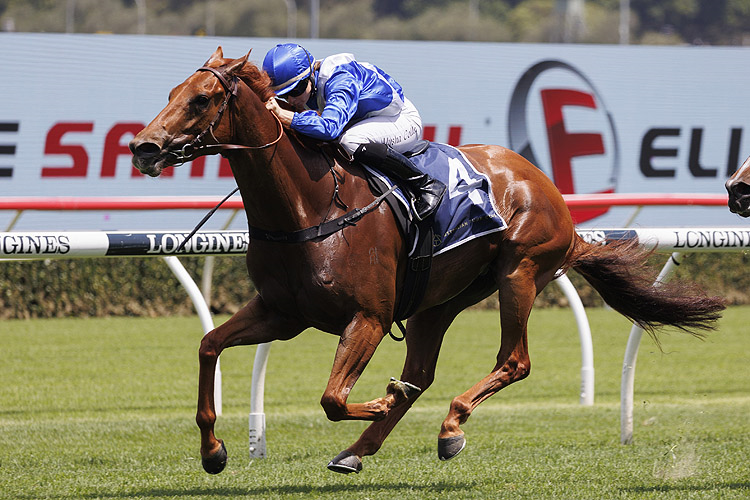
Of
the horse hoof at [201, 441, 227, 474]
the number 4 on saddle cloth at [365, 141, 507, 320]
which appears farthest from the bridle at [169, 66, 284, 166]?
the horse hoof at [201, 441, 227, 474]

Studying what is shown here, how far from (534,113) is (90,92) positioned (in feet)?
17.6

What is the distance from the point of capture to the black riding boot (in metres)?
3.93

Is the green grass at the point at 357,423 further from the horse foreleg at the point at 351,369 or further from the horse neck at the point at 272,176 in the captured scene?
the horse neck at the point at 272,176

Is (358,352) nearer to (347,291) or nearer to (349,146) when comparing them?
(347,291)

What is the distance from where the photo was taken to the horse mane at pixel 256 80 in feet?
12.1

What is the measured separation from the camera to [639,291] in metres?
4.77

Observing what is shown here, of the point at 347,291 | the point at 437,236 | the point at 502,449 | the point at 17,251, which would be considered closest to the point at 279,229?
the point at 347,291

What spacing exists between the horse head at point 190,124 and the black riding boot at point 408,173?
57cm

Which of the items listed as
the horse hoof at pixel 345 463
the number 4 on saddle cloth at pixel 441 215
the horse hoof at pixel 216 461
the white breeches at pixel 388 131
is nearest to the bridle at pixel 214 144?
the white breeches at pixel 388 131

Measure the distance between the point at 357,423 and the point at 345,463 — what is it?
7.80ft

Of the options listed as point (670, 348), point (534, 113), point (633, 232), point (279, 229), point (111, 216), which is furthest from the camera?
point (534, 113)

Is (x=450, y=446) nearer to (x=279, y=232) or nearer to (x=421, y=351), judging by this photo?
(x=421, y=351)

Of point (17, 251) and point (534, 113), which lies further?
point (534, 113)

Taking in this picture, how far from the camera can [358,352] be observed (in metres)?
3.74
